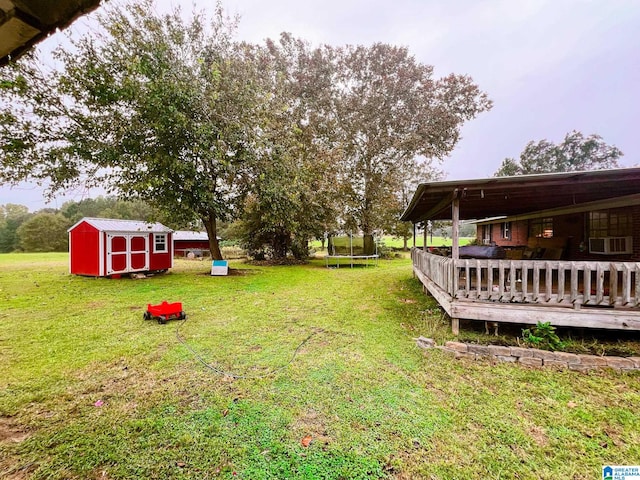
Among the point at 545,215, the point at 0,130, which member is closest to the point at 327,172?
the point at 545,215

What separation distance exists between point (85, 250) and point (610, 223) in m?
18.0

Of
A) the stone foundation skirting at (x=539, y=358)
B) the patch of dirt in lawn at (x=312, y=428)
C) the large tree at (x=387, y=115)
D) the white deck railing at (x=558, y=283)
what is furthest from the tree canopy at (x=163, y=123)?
the stone foundation skirting at (x=539, y=358)

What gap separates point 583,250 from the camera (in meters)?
8.32

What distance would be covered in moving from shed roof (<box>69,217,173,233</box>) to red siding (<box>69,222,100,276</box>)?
0.22m

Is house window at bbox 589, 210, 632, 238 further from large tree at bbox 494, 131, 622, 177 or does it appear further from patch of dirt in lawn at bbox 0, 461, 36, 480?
large tree at bbox 494, 131, 622, 177

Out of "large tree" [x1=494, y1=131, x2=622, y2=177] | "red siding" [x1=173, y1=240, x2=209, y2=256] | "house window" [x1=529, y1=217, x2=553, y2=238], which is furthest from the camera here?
"large tree" [x1=494, y1=131, x2=622, y2=177]

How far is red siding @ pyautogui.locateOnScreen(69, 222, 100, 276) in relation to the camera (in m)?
11.4

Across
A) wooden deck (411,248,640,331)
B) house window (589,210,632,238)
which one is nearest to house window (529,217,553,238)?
house window (589,210,632,238)

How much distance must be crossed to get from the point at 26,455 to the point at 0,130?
1217 cm

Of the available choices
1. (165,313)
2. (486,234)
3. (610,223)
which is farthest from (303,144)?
(610,223)

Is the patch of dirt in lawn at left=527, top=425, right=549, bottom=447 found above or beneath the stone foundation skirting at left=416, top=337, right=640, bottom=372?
beneath

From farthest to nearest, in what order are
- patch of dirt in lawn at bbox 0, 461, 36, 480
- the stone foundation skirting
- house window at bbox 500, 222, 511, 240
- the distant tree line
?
the distant tree line → house window at bbox 500, 222, 511, 240 → the stone foundation skirting → patch of dirt in lawn at bbox 0, 461, 36, 480

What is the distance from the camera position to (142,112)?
10094mm

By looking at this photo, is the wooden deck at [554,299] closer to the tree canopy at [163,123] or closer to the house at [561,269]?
the house at [561,269]
